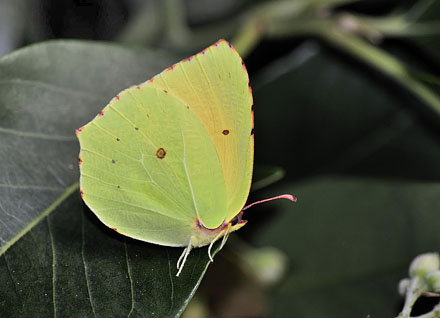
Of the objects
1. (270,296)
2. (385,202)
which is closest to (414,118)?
(385,202)

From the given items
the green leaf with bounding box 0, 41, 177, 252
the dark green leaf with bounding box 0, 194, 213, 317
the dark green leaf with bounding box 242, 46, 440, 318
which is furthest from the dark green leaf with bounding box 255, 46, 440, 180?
the dark green leaf with bounding box 0, 194, 213, 317

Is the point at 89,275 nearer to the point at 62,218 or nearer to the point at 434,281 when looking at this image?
the point at 62,218

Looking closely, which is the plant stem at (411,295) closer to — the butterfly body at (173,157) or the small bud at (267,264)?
the butterfly body at (173,157)

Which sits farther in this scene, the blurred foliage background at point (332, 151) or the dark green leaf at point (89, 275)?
the blurred foliage background at point (332, 151)

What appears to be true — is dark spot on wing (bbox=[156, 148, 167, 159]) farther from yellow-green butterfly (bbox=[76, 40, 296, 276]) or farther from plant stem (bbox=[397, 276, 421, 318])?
plant stem (bbox=[397, 276, 421, 318])

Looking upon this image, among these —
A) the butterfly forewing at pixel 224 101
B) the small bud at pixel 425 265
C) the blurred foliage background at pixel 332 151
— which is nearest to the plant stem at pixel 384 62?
the blurred foliage background at pixel 332 151

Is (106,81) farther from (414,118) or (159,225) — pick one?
(414,118)
